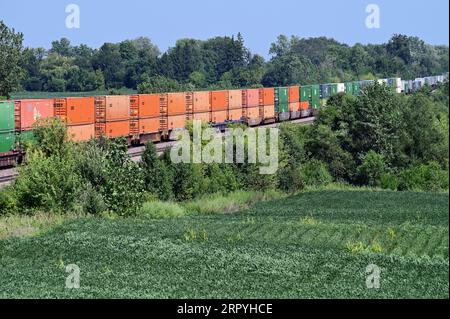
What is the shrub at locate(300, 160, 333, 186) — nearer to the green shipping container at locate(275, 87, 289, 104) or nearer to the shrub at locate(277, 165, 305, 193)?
the shrub at locate(277, 165, 305, 193)

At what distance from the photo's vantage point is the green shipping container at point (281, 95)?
80.2 meters

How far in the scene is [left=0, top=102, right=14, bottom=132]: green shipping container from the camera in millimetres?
44719

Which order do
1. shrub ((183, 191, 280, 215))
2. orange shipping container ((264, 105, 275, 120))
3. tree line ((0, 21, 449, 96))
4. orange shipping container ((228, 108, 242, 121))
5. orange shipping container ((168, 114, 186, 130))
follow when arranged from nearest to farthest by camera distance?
shrub ((183, 191, 280, 215)) → orange shipping container ((168, 114, 186, 130)) → orange shipping container ((228, 108, 242, 121)) → orange shipping container ((264, 105, 275, 120)) → tree line ((0, 21, 449, 96))

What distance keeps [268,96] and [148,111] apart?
20.2 metres

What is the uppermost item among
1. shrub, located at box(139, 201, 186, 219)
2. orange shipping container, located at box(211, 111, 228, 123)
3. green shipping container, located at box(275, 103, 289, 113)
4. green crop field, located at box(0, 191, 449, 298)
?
green shipping container, located at box(275, 103, 289, 113)

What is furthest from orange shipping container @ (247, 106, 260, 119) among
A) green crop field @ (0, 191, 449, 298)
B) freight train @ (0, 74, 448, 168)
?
green crop field @ (0, 191, 449, 298)

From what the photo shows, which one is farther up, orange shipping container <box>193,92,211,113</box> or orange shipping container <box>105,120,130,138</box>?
orange shipping container <box>193,92,211,113</box>

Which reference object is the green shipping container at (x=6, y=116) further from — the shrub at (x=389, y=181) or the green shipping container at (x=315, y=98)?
the green shipping container at (x=315, y=98)

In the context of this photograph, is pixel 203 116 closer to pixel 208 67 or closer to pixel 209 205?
pixel 209 205

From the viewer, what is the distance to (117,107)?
5659cm

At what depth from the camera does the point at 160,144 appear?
2451 inches

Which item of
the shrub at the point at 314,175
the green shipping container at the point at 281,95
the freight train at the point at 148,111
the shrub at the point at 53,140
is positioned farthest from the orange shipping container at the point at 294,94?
the shrub at the point at 53,140
